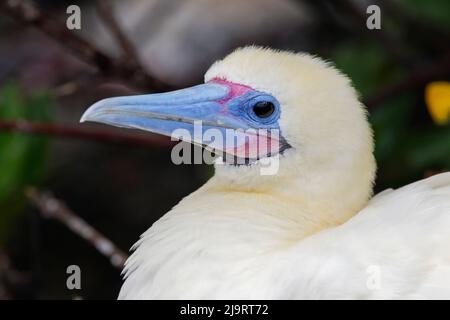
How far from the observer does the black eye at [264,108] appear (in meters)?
2.25

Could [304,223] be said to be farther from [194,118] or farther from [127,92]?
[127,92]

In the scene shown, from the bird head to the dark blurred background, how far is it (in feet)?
2.54

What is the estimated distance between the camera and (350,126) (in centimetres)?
221

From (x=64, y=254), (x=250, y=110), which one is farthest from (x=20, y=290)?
(x=250, y=110)

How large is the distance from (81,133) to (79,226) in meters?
0.30

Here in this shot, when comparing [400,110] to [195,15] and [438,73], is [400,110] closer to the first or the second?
[438,73]

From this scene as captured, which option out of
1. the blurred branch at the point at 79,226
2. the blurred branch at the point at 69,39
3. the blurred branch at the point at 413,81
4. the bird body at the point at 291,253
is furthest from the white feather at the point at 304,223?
the blurred branch at the point at 413,81

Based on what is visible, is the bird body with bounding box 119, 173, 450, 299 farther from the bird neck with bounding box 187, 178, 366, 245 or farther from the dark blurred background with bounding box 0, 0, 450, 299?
the dark blurred background with bounding box 0, 0, 450, 299

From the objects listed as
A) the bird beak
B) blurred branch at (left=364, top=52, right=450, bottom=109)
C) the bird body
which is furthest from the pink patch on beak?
blurred branch at (left=364, top=52, right=450, bottom=109)

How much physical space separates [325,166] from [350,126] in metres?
0.11

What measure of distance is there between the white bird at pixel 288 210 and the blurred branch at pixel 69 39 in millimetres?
835

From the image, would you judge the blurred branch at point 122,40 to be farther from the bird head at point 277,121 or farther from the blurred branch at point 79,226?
the bird head at point 277,121

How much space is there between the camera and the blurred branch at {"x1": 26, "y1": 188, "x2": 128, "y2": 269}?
9.74 ft

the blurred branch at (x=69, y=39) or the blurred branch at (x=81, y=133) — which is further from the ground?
the blurred branch at (x=69, y=39)
